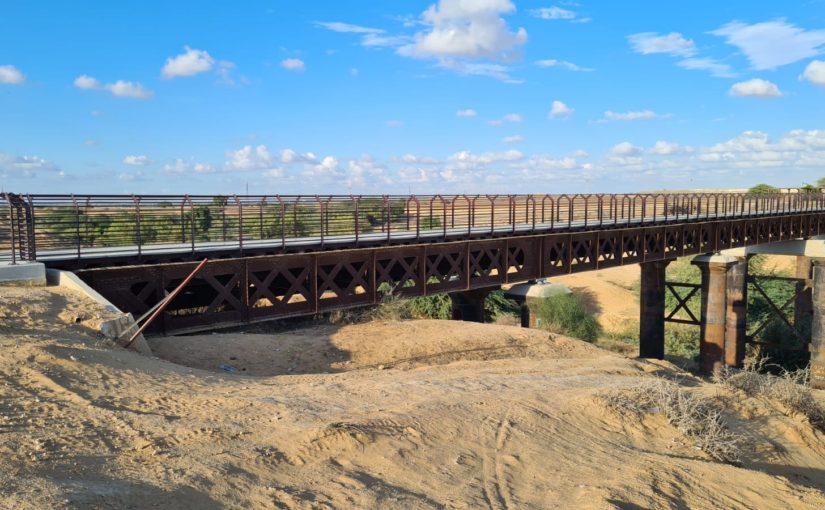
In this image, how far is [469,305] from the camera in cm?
2145

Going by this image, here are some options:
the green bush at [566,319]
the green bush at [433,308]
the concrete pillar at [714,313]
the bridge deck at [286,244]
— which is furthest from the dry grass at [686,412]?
the concrete pillar at [714,313]

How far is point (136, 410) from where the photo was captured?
22.4 ft

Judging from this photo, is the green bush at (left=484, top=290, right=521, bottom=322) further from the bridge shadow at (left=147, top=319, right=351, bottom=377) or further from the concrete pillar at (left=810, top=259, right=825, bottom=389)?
the bridge shadow at (left=147, top=319, right=351, bottom=377)

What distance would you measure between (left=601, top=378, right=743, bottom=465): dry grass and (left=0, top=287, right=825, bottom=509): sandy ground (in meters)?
0.21

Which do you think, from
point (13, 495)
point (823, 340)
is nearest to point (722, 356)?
point (823, 340)

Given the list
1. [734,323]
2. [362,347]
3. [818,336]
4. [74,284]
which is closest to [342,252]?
[362,347]

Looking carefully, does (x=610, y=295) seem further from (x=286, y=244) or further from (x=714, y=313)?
(x=286, y=244)

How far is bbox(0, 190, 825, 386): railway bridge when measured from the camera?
510 inches

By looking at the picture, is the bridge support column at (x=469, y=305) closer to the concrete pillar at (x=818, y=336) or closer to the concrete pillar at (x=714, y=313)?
the concrete pillar at (x=714, y=313)

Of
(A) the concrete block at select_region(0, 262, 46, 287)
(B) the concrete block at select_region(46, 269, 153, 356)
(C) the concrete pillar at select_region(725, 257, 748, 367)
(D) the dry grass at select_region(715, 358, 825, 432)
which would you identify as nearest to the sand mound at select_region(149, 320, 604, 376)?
(B) the concrete block at select_region(46, 269, 153, 356)

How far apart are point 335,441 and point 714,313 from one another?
83.6ft

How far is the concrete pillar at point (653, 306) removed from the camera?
28.5m

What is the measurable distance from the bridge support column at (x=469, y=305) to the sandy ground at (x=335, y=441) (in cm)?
924

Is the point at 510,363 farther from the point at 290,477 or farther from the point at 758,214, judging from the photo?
the point at 758,214
